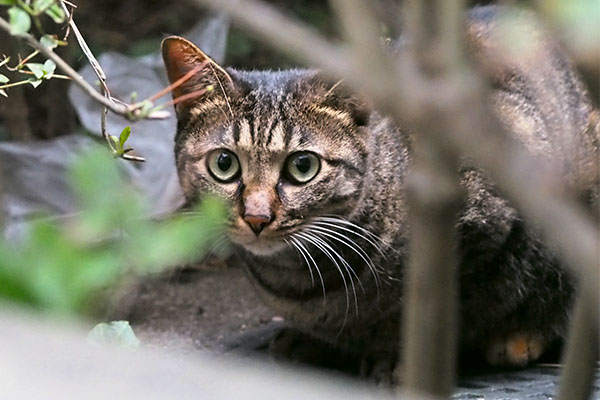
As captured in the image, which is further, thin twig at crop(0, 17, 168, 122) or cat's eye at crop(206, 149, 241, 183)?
cat's eye at crop(206, 149, 241, 183)

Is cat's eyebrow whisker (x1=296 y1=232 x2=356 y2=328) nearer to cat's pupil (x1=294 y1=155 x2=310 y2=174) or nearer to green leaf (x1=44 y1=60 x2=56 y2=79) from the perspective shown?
cat's pupil (x1=294 y1=155 x2=310 y2=174)

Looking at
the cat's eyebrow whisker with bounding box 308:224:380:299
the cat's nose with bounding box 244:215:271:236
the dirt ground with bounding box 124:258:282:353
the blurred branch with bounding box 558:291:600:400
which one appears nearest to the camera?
the blurred branch with bounding box 558:291:600:400

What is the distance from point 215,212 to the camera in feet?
2.74

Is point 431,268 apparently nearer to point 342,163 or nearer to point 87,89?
point 87,89

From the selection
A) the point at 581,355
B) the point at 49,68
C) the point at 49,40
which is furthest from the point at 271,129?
the point at 581,355

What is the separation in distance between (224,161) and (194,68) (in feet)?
0.71

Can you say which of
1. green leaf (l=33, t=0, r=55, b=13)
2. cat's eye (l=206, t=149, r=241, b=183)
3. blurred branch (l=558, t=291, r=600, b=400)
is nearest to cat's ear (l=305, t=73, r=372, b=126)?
cat's eye (l=206, t=149, r=241, b=183)

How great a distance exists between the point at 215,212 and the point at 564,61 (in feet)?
5.27

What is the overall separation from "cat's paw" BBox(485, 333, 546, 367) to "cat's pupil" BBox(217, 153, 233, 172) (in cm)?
79

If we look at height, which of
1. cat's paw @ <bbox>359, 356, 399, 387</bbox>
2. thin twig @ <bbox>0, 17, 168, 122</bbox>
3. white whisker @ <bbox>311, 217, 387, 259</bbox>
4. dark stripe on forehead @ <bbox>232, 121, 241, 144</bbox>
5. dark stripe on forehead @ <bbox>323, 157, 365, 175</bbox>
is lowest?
cat's paw @ <bbox>359, 356, 399, 387</bbox>

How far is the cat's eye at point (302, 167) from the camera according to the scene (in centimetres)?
213

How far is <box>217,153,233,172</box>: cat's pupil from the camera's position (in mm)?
2160

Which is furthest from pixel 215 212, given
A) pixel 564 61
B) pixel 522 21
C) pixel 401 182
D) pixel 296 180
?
pixel 564 61

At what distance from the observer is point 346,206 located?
2.18 m
